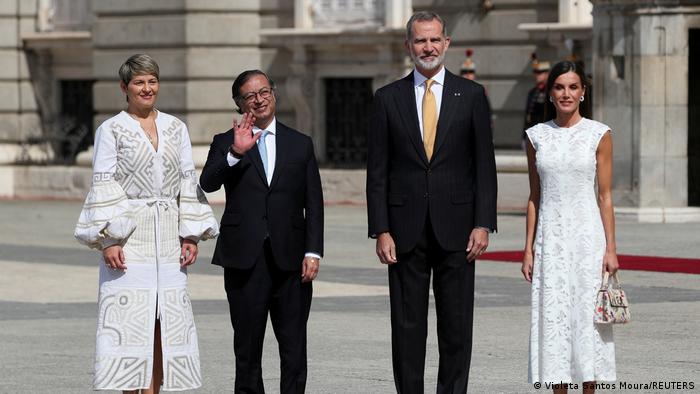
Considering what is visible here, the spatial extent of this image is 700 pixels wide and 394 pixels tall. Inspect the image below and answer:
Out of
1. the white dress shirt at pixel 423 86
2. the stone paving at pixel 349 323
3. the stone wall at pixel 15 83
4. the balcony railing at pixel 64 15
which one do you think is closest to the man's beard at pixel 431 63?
the white dress shirt at pixel 423 86

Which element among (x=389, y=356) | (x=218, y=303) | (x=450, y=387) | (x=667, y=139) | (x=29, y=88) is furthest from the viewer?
(x=29, y=88)

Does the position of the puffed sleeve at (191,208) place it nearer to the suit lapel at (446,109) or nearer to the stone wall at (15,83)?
the suit lapel at (446,109)

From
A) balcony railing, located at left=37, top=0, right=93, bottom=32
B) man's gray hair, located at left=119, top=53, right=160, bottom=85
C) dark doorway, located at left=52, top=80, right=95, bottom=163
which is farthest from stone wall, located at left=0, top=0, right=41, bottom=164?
man's gray hair, located at left=119, top=53, right=160, bottom=85

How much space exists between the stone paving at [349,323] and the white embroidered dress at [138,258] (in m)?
1.59

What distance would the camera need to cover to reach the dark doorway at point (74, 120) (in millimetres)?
30891

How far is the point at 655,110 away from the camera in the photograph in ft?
75.2

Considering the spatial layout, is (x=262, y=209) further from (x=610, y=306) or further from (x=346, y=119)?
(x=346, y=119)

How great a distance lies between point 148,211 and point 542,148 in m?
1.88

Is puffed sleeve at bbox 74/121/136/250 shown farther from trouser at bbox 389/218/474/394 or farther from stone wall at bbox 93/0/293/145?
stone wall at bbox 93/0/293/145

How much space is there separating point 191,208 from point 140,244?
30cm

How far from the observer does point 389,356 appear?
12039 millimetres

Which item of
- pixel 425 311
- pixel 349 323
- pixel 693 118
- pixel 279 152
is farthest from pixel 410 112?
pixel 693 118

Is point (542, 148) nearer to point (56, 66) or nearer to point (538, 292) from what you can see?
point (538, 292)

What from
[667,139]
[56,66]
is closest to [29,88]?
[56,66]
